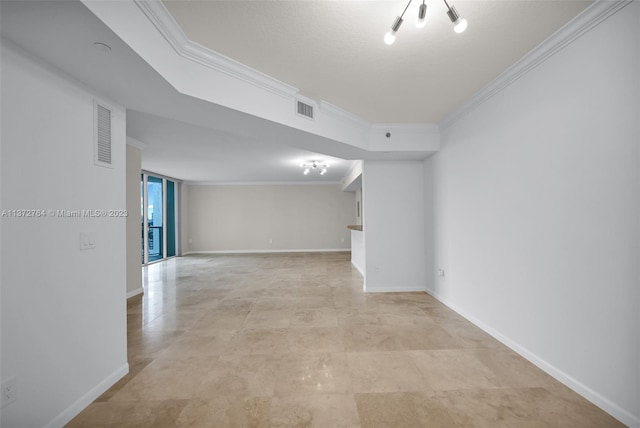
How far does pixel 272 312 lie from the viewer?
388cm

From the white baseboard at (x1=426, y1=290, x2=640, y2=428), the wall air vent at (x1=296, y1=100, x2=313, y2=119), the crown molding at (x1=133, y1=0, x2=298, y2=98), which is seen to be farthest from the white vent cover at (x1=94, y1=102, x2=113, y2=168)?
the white baseboard at (x1=426, y1=290, x2=640, y2=428)

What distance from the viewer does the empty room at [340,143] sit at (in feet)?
5.36

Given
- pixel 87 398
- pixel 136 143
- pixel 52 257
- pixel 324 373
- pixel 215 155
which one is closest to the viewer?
pixel 52 257

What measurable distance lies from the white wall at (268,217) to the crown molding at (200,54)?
771cm

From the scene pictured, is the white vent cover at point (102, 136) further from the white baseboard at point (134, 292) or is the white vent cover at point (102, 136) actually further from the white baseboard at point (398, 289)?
the white baseboard at point (398, 289)

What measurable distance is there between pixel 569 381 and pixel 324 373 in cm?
186

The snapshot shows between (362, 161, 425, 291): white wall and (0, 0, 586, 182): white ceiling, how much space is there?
45.9 inches

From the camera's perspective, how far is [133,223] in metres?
4.91

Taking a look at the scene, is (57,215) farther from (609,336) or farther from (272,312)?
(609,336)

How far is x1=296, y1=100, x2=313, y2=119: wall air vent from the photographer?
3.11 m

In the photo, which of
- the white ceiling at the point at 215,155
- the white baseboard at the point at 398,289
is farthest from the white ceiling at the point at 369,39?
the white baseboard at the point at 398,289

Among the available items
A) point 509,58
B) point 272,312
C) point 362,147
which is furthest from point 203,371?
point 509,58

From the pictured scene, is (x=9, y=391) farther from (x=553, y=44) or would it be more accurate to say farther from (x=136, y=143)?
(x=136, y=143)

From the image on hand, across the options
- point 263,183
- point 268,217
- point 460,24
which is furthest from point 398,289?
point 263,183
